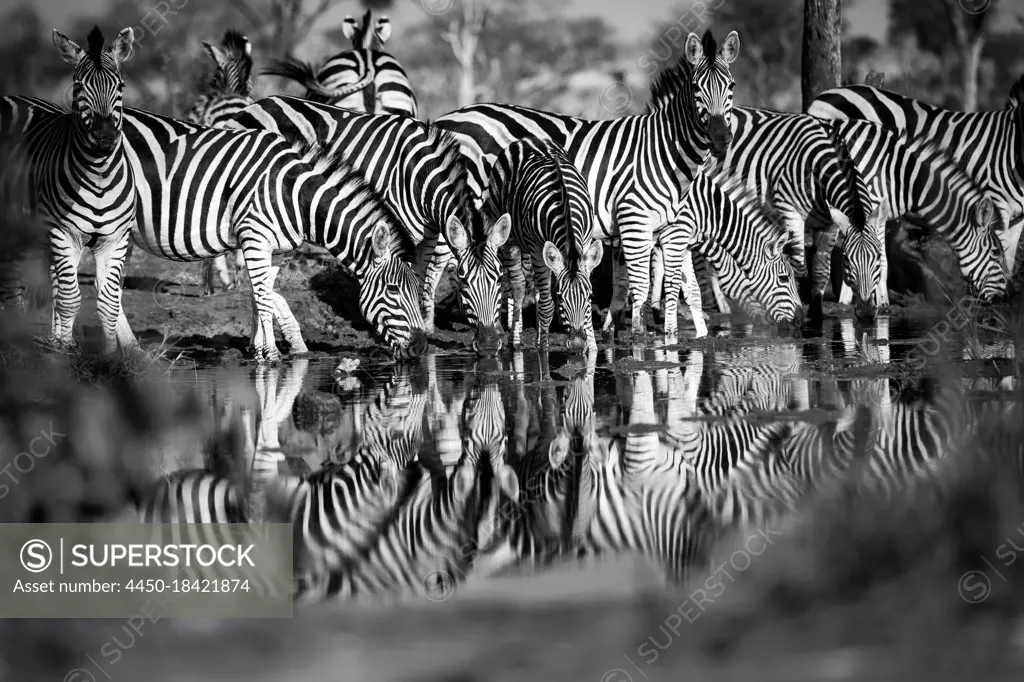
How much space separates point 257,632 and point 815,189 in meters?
8.31

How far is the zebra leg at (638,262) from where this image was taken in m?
9.83

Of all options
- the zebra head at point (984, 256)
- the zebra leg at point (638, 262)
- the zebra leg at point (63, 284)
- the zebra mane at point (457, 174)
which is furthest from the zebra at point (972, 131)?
the zebra leg at point (63, 284)

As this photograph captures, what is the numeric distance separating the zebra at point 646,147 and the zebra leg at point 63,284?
3289 millimetres

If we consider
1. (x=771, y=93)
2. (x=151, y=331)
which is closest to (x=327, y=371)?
(x=151, y=331)

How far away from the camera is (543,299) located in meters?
9.22

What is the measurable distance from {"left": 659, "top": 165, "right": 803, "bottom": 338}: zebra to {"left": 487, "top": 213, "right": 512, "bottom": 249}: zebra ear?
59.2 inches

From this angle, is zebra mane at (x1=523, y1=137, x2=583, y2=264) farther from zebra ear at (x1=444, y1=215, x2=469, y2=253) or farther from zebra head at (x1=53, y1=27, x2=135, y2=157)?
zebra head at (x1=53, y1=27, x2=135, y2=157)

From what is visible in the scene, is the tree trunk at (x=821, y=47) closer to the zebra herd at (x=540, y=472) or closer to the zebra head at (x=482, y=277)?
the zebra head at (x=482, y=277)

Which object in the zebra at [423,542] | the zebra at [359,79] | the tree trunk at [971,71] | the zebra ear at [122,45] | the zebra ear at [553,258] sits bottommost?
the zebra at [423,542]

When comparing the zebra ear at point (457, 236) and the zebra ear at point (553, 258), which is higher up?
the zebra ear at point (457, 236)

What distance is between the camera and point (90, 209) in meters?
8.55

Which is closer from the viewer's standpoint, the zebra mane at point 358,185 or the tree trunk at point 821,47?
the zebra mane at point 358,185

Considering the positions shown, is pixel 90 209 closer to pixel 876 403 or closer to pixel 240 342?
pixel 240 342

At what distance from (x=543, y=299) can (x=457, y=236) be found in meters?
0.82
